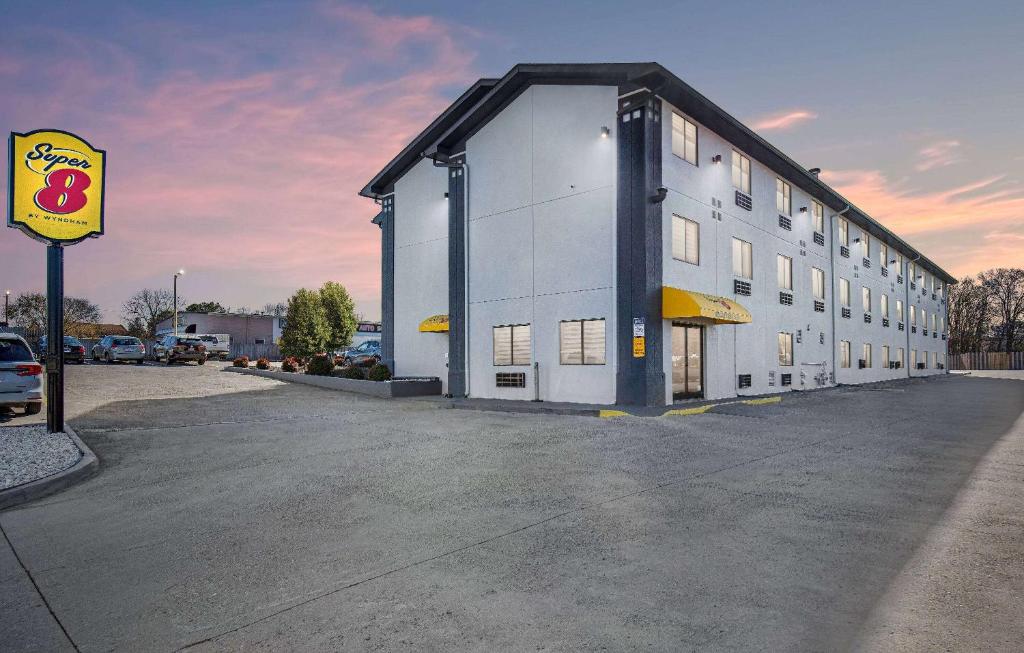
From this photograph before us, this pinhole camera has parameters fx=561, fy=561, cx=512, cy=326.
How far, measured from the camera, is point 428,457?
878 centimetres

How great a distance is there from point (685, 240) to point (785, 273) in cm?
907

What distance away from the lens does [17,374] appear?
1205 cm

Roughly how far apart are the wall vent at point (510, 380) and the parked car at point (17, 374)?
1236 cm

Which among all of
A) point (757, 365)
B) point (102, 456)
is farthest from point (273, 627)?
point (757, 365)

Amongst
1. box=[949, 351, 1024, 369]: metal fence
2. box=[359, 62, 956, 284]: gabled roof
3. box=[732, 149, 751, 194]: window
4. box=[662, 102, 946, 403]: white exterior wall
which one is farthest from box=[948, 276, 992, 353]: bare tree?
box=[732, 149, 751, 194]: window

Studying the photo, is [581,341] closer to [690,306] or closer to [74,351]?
[690,306]

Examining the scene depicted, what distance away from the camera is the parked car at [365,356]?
1158 inches

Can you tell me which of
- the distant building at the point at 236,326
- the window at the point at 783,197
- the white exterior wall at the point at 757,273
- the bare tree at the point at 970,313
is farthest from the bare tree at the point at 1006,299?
the distant building at the point at 236,326

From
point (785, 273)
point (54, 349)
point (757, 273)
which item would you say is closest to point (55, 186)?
point (54, 349)

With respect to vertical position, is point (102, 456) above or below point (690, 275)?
below

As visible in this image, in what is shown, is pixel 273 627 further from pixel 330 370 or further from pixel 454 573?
pixel 330 370

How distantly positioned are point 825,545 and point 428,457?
568cm

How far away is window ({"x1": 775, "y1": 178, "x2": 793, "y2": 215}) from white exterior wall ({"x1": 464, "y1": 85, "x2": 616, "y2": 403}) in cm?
1085

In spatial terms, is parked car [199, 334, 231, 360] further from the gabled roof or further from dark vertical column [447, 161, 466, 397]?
dark vertical column [447, 161, 466, 397]
